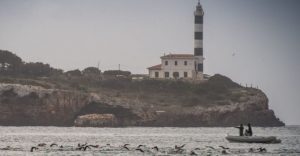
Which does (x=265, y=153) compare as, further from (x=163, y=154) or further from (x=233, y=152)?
(x=163, y=154)

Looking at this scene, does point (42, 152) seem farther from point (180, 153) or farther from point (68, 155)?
point (180, 153)

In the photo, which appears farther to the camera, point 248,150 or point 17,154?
point 248,150

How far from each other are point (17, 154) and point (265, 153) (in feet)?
78.4

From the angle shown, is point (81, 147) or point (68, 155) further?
point (81, 147)

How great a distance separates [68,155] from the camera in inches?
3671

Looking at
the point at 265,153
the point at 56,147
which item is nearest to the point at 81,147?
the point at 56,147

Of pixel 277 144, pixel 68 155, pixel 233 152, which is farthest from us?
pixel 277 144

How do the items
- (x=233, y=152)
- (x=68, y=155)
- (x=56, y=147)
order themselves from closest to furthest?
(x=68, y=155) → (x=233, y=152) → (x=56, y=147)

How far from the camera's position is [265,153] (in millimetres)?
100438

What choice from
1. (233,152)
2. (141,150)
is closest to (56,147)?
(141,150)

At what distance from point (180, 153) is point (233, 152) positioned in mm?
5426

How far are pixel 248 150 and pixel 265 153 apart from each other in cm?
362

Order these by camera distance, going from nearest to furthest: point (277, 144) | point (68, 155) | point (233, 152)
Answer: point (68, 155), point (233, 152), point (277, 144)

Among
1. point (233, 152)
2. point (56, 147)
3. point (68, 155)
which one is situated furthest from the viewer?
point (56, 147)
